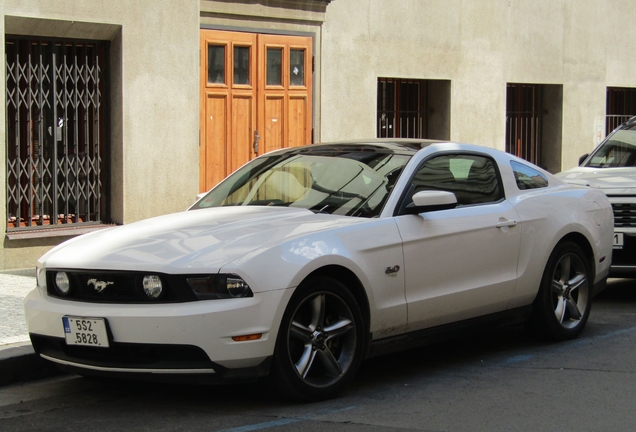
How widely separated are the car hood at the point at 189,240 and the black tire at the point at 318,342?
0.38 metres

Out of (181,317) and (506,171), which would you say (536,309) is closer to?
(506,171)

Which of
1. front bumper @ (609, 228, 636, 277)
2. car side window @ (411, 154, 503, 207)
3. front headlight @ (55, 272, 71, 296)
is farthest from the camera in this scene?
front bumper @ (609, 228, 636, 277)

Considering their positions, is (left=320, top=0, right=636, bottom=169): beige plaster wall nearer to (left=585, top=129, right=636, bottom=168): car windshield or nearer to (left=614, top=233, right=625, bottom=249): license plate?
(left=585, top=129, right=636, bottom=168): car windshield

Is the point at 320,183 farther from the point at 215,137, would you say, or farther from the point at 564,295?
the point at 215,137

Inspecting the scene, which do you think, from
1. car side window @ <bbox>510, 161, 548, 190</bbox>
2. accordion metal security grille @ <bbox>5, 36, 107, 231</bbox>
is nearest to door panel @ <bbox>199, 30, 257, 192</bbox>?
accordion metal security grille @ <bbox>5, 36, 107, 231</bbox>

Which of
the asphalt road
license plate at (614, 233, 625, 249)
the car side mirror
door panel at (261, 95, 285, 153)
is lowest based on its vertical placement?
the asphalt road

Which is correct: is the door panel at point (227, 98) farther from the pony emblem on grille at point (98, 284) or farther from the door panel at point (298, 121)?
the pony emblem on grille at point (98, 284)

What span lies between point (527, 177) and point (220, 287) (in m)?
3.18

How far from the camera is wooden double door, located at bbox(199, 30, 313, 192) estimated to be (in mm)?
13656

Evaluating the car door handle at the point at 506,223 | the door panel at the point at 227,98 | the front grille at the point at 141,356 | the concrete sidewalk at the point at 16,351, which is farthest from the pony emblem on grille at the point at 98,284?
the door panel at the point at 227,98

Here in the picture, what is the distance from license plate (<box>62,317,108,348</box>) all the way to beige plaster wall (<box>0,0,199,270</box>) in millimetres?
5948

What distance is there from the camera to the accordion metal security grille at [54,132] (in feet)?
37.7

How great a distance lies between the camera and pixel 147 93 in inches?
491

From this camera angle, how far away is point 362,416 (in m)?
5.68
